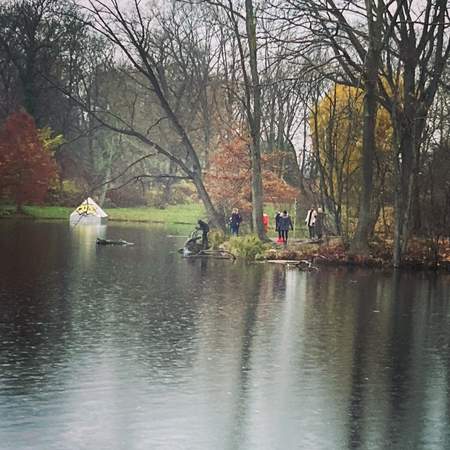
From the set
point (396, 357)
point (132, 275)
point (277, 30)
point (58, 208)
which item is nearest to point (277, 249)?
point (277, 30)

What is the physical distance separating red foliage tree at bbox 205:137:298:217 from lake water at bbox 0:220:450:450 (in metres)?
28.7

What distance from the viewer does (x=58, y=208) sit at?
71125 mm

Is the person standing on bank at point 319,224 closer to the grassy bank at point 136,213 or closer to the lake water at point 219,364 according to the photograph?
the lake water at point 219,364

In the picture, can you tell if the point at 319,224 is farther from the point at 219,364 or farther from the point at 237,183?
the point at 219,364

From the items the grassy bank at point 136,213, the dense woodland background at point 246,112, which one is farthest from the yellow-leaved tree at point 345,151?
the grassy bank at point 136,213

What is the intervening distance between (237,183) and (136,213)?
74.5 feet

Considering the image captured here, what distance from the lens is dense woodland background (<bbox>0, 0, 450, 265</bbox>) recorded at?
3176 centimetres

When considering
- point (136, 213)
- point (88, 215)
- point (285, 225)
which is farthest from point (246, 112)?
point (136, 213)

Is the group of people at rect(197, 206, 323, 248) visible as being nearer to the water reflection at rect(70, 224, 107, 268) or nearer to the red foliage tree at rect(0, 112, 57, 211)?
the water reflection at rect(70, 224, 107, 268)

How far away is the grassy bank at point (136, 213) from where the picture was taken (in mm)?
67750

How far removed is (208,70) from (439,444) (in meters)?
59.4

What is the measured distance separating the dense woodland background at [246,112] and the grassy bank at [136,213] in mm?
1451

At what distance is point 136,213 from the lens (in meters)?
75.6

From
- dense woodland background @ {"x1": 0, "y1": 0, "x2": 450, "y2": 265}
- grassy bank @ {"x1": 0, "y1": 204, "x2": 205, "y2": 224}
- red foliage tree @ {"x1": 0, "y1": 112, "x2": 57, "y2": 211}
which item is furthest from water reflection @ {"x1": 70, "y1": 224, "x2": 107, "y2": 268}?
grassy bank @ {"x1": 0, "y1": 204, "x2": 205, "y2": 224}
